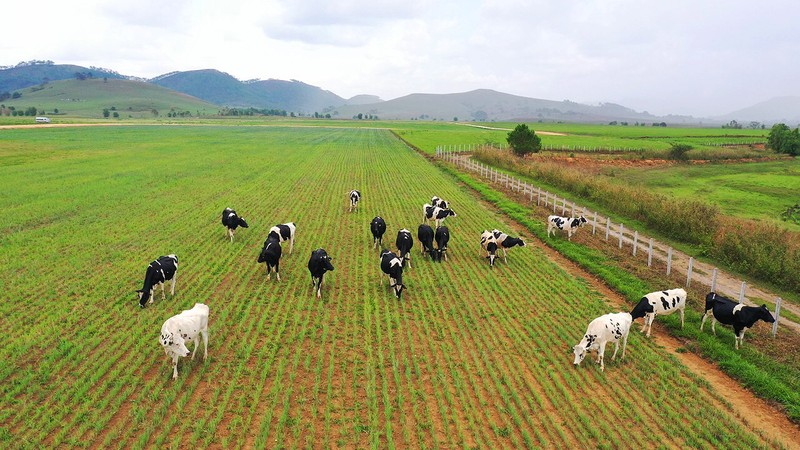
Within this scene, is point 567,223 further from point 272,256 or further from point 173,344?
point 173,344

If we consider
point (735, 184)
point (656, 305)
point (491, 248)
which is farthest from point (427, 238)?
point (735, 184)

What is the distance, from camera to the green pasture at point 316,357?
1026 centimetres

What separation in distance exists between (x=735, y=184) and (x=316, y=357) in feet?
160

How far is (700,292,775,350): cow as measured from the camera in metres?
14.0

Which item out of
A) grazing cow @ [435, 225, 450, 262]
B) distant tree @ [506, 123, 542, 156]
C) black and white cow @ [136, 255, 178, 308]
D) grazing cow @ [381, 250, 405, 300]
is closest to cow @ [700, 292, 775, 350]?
grazing cow @ [381, 250, 405, 300]

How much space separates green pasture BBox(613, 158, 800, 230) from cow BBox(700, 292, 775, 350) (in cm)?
1966

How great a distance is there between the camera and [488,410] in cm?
1105

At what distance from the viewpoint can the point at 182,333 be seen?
1208 cm

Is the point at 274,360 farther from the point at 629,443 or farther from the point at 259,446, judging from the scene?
the point at 629,443

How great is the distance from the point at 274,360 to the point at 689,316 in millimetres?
12868

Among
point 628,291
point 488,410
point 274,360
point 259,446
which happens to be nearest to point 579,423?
point 488,410

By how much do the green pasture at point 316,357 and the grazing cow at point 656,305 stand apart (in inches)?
35.6

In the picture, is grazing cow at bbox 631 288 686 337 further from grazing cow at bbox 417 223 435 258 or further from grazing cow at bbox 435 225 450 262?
grazing cow at bbox 417 223 435 258

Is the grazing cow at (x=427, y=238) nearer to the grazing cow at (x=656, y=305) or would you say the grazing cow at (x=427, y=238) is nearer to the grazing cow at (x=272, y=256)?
the grazing cow at (x=272, y=256)
